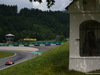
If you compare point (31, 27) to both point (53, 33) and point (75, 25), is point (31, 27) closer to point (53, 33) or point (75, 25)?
point (53, 33)

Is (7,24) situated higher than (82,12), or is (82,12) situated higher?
(7,24)

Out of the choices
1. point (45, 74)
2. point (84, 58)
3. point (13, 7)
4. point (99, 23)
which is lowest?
point (45, 74)

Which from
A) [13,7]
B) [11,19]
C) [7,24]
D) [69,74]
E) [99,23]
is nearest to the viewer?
[69,74]

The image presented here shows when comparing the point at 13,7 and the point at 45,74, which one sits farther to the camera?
the point at 13,7

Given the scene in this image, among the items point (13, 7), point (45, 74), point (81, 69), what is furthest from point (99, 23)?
point (13, 7)

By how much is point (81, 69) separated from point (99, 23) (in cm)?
299

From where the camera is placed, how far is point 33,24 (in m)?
136

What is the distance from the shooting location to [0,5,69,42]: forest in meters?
111

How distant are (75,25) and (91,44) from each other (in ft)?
5.55

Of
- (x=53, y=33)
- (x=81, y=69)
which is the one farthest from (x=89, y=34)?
(x=53, y=33)

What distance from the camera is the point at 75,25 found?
9.17 m

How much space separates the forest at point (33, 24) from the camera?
111m

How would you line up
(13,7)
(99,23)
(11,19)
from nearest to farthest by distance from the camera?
(99,23) < (11,19) < (13,7)

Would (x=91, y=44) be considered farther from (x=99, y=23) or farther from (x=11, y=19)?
(x=11, y=19)
